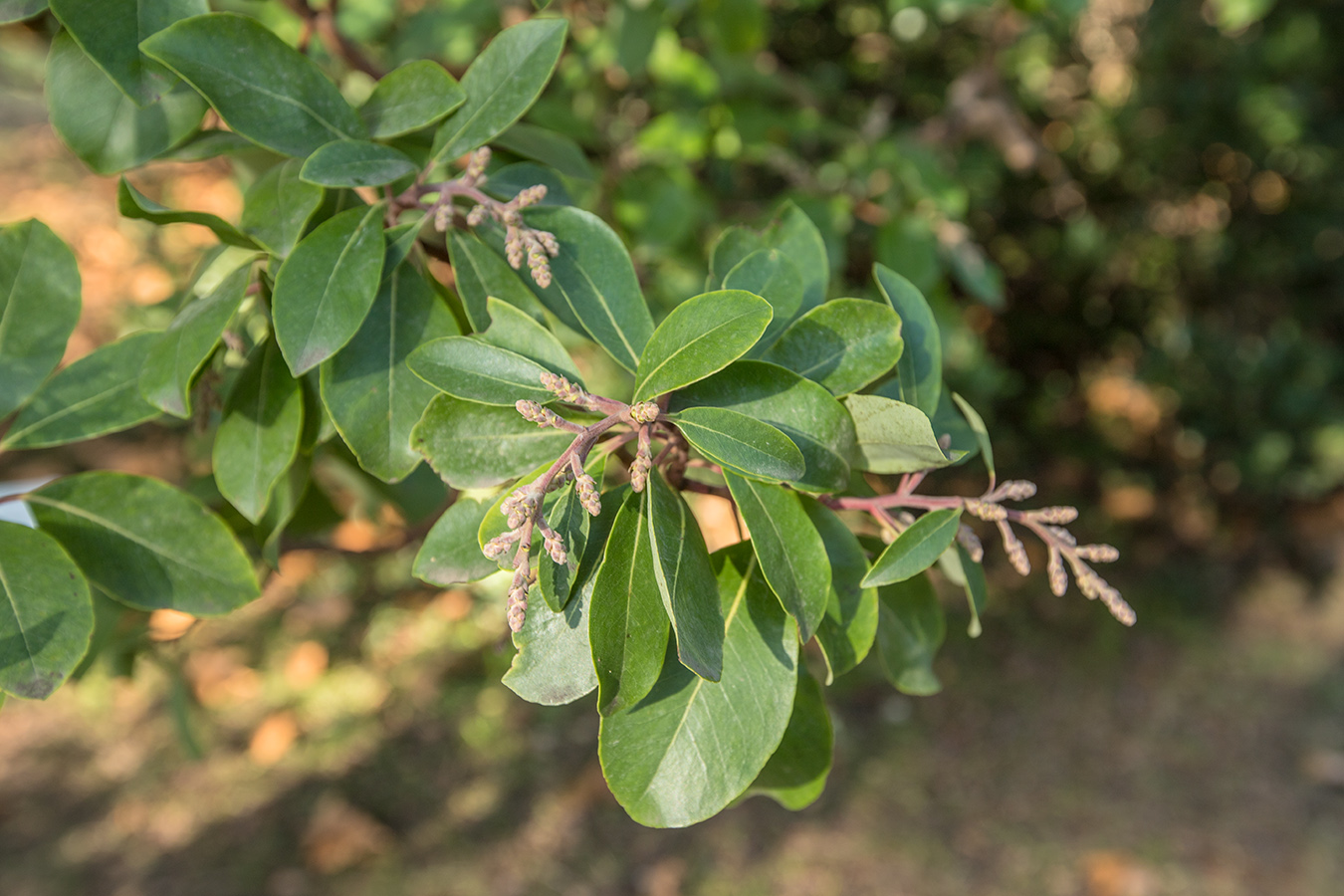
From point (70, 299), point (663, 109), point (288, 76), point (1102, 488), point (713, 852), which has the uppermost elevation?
point (288, 76)

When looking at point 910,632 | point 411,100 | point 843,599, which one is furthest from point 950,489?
point 411,100

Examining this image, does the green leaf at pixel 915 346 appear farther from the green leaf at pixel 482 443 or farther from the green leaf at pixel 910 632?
the green leaf at pixel 482 443

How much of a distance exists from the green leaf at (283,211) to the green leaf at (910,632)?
25.0 inches

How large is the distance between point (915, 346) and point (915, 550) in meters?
0.21

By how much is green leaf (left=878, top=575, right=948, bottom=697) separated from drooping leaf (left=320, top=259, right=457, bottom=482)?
0.47 metres

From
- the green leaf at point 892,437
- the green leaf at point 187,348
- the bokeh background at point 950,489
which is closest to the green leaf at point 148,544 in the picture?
the green leaf at point 187,348

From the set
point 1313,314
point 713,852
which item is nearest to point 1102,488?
point 1313,314

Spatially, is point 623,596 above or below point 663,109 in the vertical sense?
above

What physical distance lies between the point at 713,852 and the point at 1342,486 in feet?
9.88

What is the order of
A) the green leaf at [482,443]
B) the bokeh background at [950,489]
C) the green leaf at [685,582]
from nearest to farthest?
1. the green leaf at [685,582]
2. the green leaf at [482,443]
3. the bokeh background at [950,489]

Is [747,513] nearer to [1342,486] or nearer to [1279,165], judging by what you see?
[1279,165]

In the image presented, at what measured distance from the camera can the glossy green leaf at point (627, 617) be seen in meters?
0.62

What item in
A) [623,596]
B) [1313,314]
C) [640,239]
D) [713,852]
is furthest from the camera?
[1313,314]

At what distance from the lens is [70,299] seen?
0.83 metres
